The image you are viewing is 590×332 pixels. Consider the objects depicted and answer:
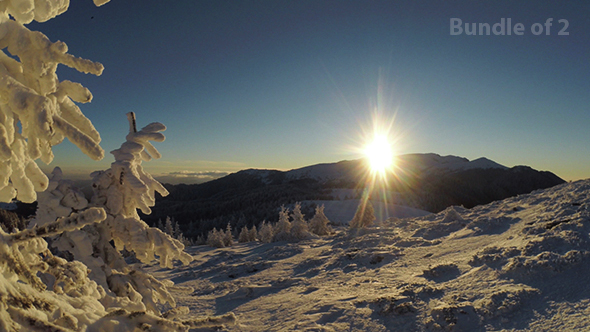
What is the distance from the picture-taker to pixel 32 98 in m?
1.38

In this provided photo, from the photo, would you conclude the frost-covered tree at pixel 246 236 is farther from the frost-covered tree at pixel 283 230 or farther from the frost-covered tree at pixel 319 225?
the frost-covered tree at pixel 319 225

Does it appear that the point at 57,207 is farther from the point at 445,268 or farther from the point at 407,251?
the point at 407,251

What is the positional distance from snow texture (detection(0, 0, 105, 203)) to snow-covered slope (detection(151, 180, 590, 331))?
133 inches

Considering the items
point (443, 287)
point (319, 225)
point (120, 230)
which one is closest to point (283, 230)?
point (319, 225)

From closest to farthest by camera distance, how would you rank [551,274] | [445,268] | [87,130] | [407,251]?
[87,130] < [551,274] < [445,268] < [407,251]

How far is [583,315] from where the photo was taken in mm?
4367

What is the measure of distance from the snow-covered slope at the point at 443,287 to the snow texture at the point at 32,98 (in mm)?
3370

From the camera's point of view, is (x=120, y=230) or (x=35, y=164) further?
(x=120, y=230)

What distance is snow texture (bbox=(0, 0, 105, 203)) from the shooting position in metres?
1.38

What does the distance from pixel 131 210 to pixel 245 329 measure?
4.54m

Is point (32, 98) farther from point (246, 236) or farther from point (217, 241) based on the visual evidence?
point (246, 236)

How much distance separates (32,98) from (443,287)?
7.87 meters

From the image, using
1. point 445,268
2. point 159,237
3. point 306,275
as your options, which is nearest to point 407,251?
point 445,268

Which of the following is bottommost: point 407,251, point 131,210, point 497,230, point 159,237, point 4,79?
point 407,251
